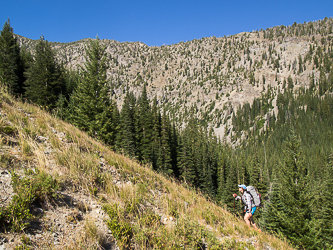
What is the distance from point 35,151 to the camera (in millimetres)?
4078

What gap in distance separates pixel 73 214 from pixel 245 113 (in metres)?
198

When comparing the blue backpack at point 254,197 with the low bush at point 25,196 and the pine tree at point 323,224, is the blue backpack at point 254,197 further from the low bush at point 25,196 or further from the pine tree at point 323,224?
the pine tree at point 323,224

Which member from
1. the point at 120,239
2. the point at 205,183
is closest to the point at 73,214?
the point at 120,239

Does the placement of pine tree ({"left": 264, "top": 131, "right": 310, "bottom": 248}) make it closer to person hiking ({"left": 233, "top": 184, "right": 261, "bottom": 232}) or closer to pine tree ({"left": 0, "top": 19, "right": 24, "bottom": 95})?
person hiking ({"left": 233, "top": 184, "right": 261, "bottom": 232})

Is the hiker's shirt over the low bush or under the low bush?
under

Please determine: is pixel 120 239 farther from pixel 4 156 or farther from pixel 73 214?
pixel 4 156

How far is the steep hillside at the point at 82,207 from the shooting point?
2.60 metres

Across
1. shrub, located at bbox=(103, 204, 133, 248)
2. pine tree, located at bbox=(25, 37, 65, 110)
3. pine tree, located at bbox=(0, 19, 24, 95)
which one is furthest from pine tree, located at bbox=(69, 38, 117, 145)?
pine tree, located at bbox=(0, 19, 24, 95)

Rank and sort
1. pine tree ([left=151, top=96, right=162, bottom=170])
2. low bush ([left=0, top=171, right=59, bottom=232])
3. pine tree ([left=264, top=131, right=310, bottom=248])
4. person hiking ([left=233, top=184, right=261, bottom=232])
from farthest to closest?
pine tree ([left=151, top=96, right=162, bottom=170]), pine tree ([left=264, top=131, right=310, bottom=248]), person hiking ([left=233, top=184, right=261, bottom=232]), low bush ([left=0, top=171, right=59, bottom=232])

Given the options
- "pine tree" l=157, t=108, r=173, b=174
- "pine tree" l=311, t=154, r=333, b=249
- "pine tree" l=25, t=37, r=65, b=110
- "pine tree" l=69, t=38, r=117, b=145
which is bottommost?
"pine tree" l=311, t=154, r=333, b=249

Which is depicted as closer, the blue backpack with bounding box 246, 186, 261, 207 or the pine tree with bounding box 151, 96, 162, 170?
the blue backpack with bounding box 246, 186, 261, 207

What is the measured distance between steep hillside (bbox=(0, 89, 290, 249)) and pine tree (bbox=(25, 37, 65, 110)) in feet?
97.2

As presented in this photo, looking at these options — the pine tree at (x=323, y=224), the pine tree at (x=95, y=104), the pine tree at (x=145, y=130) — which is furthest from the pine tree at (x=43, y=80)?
the pine tree at (x=323, y=224)

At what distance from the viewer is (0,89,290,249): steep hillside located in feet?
8.54
